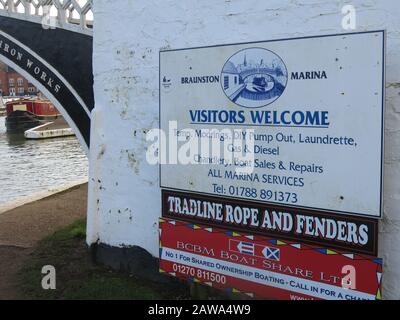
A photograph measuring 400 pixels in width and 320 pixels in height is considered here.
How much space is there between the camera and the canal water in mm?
13341

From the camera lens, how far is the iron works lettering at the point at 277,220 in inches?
140

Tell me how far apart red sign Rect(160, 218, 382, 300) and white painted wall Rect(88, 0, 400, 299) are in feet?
1.06

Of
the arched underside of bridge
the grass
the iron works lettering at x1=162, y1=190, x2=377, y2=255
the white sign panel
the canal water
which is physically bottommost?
the grass

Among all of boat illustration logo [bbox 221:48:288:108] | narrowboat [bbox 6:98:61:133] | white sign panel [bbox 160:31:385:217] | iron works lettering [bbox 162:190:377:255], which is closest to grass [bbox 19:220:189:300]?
iron works lettering [bbox 162:190:377:255]

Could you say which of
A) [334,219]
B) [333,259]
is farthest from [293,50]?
[333,259]

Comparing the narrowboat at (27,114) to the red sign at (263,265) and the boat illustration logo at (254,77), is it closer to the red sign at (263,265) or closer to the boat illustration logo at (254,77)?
the red sign at (263,265)

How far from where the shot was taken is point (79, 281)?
5352 millimetres

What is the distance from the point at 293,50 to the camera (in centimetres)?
367

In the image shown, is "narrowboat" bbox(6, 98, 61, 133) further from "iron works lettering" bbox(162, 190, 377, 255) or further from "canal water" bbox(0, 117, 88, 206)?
"iron works lettering" bbox(162, 190, 377, 255)

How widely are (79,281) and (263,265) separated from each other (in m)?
2.28

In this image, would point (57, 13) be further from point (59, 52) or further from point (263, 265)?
point (263, 265)

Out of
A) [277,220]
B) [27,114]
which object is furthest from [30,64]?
[27,114]

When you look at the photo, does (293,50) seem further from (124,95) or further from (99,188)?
(99,188)

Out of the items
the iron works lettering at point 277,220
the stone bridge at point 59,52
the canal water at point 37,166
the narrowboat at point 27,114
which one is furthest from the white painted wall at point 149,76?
the narrowboat at point 27,114
